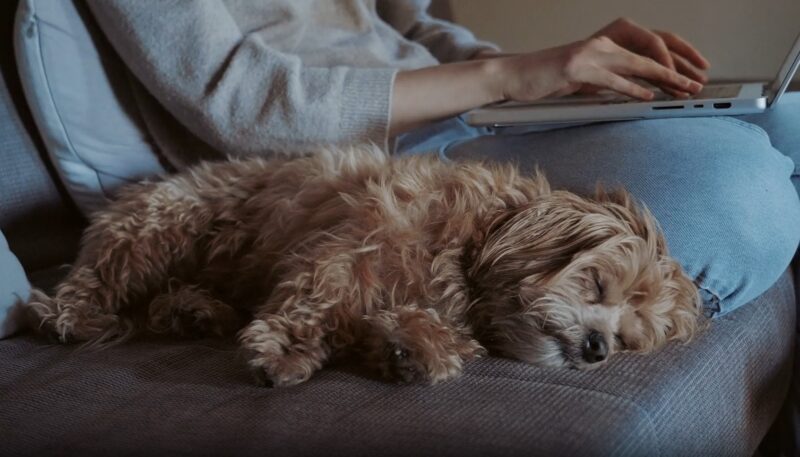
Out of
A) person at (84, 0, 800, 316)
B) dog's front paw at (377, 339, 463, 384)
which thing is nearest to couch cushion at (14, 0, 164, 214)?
person at (84, 0, 800, 316)

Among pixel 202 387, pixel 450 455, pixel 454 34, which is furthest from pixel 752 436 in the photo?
pixel 454 34

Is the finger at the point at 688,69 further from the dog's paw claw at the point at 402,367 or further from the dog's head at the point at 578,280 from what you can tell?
the dog's paw claw at the point at 402,367

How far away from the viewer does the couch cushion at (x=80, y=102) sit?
1.95 metres

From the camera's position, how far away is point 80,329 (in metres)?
1.73

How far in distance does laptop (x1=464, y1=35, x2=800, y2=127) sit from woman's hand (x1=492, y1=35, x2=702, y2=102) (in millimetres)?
41

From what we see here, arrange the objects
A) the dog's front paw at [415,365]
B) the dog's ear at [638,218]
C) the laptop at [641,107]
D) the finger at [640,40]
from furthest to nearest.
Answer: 1. the finger at [640,40]
2. the laptop at [641,107]
3. the dog's ear at [638,218]
4. the dog's front paw at [415,365]

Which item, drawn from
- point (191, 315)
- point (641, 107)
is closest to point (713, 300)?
point (641, 107)

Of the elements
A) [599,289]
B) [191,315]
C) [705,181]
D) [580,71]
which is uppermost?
[580,71]

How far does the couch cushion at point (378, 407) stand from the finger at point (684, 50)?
35.7 inches

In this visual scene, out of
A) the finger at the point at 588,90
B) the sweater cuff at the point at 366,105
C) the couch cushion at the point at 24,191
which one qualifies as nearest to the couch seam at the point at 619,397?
the sweater cuff at the point at 366,105

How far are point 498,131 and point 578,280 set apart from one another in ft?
2.71

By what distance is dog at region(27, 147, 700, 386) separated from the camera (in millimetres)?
1478

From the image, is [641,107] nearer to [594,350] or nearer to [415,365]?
[594,350]

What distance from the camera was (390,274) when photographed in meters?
1.59
